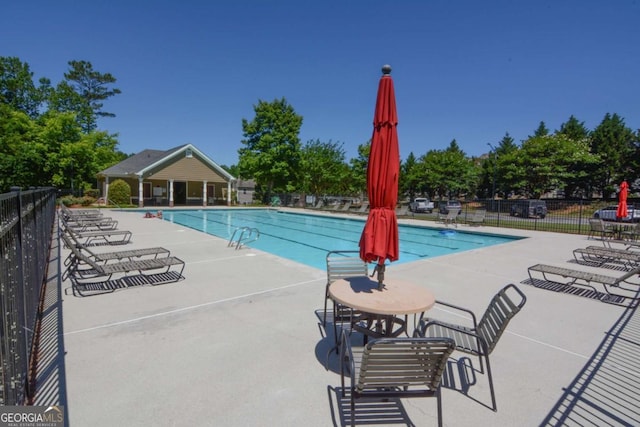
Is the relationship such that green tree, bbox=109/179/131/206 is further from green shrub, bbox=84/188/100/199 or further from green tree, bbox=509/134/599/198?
green tree, bbox=509/134/599/198

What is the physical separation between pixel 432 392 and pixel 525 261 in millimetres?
7910

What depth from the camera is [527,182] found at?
38.2 m

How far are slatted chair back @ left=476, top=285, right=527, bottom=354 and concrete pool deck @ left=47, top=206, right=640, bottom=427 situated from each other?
1.49 feet

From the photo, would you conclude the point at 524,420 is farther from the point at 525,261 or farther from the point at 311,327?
the point at 525,261

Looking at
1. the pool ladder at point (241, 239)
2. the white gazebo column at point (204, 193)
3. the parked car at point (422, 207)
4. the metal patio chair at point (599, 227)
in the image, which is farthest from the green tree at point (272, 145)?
the metal patio chair at point (599, 227)

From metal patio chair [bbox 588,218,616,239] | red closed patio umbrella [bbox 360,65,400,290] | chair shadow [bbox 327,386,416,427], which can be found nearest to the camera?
chair shadow [bbox 327,386,416,427]

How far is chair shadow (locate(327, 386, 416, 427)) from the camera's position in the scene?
2.48m

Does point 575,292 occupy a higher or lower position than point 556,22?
lower

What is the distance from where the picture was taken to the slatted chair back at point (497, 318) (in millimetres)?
2773

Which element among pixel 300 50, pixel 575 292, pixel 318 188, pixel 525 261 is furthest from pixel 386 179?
pixel 318 188

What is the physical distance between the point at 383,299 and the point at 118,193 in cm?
2961

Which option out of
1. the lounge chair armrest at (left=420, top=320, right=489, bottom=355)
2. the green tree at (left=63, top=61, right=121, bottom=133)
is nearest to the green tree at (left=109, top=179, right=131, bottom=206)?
the green tree at (left=63, top=61, right=121, bottom=133)

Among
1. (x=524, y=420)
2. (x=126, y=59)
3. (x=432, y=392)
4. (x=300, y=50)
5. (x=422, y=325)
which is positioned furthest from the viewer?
(x=126, y=59)

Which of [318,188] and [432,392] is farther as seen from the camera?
[318,188]
